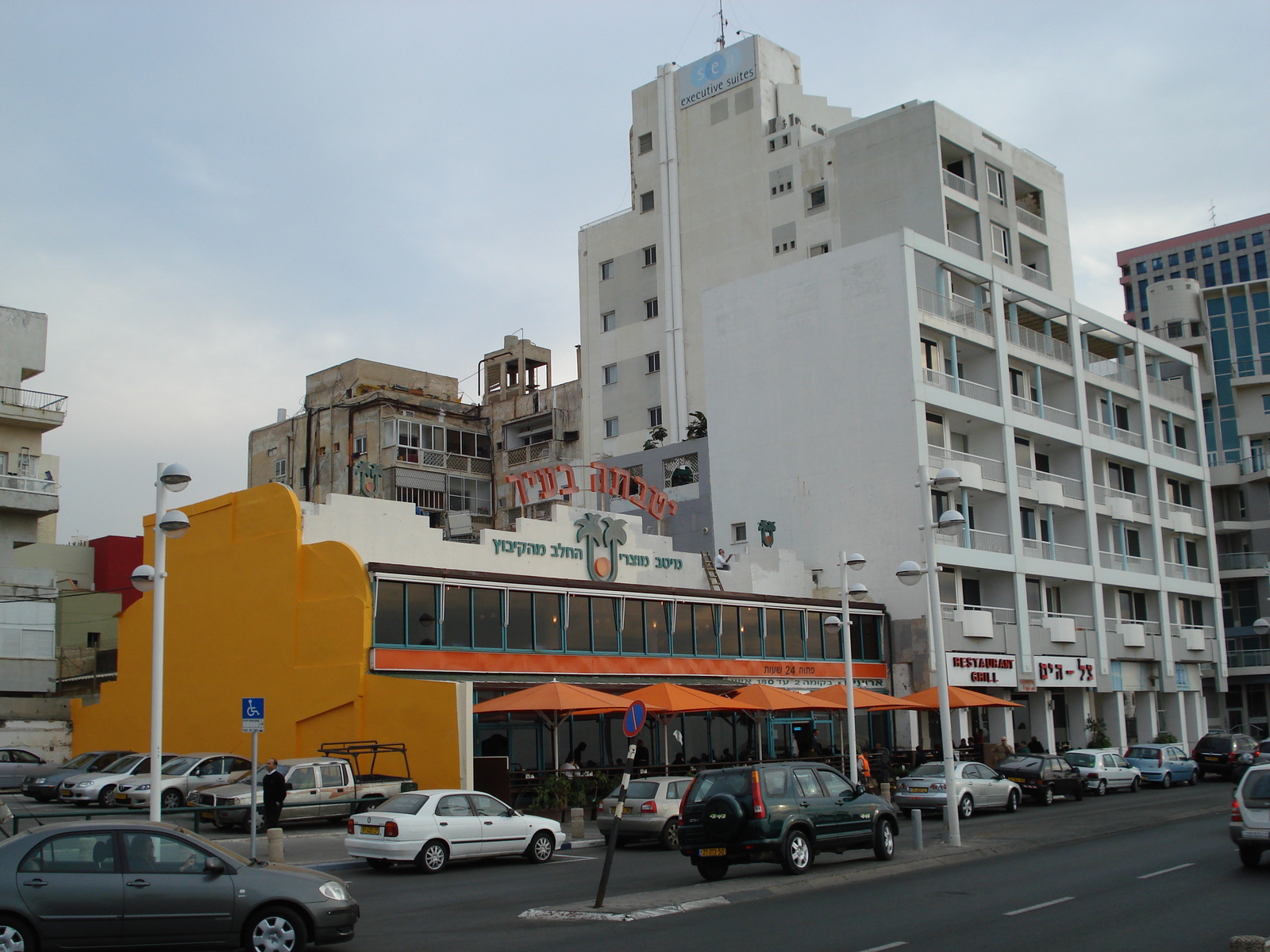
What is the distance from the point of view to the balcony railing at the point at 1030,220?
59.8m

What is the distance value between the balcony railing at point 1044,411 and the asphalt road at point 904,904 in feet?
94.8

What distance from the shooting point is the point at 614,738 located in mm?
34406

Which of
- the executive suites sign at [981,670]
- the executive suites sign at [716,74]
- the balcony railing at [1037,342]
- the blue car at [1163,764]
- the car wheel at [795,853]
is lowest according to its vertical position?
the blue car at [1163,764]

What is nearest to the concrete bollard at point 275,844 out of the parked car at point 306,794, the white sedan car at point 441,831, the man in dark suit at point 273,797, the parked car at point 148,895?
the white sedan car at point 441,831

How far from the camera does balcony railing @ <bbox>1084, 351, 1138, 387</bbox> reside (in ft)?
187

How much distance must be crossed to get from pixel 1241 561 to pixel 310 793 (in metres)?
59.3

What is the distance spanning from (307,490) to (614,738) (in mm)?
41898

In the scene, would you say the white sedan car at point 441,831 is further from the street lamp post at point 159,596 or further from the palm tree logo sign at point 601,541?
the palm tree logo sign at point 601,541

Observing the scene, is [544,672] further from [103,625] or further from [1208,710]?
[1208,710]

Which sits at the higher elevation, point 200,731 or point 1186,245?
point 1186,245

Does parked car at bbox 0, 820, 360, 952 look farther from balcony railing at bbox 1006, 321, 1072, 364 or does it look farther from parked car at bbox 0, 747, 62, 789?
balcony railing at bbox 1006, 321, 1072, 364

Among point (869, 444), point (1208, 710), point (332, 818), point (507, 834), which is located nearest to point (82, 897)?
point (507, 834)

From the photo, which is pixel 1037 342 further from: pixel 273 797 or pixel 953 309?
pixel 273 797

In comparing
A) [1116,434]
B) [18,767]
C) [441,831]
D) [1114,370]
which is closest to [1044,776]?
[441,831]
